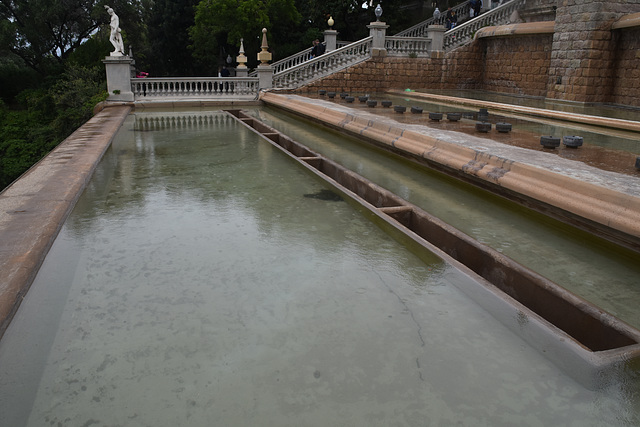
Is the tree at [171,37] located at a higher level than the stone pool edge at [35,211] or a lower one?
higher

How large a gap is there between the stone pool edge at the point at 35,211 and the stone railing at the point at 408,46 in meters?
15.1

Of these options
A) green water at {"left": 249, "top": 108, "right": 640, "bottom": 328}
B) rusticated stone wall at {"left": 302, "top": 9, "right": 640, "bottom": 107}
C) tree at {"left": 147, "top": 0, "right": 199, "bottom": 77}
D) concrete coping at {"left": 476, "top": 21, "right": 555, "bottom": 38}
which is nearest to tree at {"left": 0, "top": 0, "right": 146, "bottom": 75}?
tree at {"left": 147, "top": 0, "right": 199, "bottom": 77}

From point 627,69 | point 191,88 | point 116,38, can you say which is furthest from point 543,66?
point 116,38

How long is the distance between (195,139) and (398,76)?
13051 mm

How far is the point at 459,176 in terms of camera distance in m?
5.45

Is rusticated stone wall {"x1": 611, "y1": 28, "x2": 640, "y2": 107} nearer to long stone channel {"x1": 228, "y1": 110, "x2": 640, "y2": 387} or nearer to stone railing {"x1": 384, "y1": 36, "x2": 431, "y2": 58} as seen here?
stone railing {"x1": 384, "y1": 36, "x2": 431, "y2": 58}

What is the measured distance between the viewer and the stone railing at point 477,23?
19.5 meters

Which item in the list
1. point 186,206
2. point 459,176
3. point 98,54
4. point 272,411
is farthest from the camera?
point 98,54

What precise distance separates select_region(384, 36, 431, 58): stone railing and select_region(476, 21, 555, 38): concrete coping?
1970mm

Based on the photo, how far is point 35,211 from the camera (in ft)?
11.7

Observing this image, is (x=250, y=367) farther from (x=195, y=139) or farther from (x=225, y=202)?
(x=195, y=139)

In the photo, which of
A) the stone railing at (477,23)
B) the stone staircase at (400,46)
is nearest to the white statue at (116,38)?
the stone staircase at (400,46)

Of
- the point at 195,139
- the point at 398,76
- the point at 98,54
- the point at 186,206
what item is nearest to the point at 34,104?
the point at 98,54

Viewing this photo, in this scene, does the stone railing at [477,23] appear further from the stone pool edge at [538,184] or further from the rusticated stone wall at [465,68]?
the stone pool edge at [538,184]
